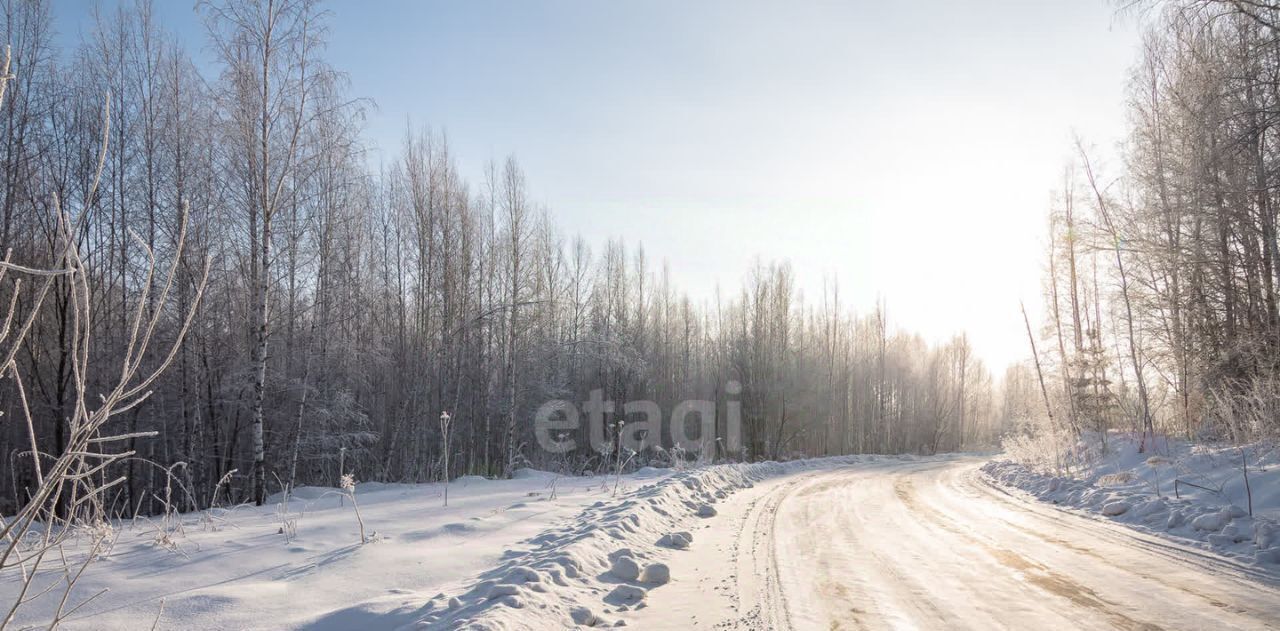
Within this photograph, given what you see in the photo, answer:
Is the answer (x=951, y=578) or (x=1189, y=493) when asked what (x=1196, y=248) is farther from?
(x=951, y=578)

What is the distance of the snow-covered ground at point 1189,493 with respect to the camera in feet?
20.9

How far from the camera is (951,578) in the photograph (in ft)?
18.7

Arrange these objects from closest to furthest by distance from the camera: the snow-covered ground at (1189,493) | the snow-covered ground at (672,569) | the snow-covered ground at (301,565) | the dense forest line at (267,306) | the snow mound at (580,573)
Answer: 1. the snow-covered ground at (301,565)
2. the snow mound at (580,573)
3. the snow-covered ground at (672,569)
4. the snow-covered ground at (1189,493)
5. the dense forest line at (267,306)

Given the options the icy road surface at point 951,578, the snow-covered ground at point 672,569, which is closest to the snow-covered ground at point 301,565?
the snow-covered ground at point 672,569

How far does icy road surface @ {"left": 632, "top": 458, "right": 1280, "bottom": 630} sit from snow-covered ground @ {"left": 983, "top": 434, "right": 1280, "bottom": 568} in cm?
39

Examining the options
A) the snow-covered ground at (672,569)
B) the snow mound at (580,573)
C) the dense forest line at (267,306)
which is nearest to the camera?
the snow mound at (580,573)

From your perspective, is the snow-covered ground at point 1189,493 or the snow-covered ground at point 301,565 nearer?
the snow-covered ground at point 301,565

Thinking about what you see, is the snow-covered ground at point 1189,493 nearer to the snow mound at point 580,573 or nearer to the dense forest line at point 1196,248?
the dense forest line at point 1196,248

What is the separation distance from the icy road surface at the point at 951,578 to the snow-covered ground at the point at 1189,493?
0.39 meters

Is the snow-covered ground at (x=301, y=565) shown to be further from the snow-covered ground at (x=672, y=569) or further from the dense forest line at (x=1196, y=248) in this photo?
the dense forest line at (x=1196, y=248)

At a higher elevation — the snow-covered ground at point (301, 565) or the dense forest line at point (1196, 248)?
the dense forest line at point (1196, 248)

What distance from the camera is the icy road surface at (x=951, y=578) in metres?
4.62

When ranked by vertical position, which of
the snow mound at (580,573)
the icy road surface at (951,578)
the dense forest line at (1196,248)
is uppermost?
the dense forest line at (1196,248)

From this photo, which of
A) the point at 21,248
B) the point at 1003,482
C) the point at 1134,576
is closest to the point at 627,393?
the point at 1003,482
